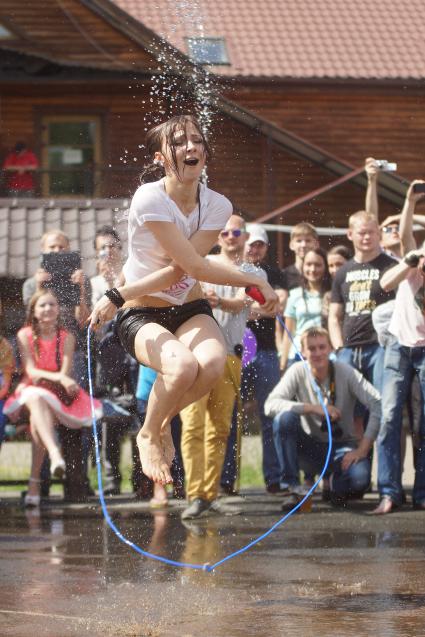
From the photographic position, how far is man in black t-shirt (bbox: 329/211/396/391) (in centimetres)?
991

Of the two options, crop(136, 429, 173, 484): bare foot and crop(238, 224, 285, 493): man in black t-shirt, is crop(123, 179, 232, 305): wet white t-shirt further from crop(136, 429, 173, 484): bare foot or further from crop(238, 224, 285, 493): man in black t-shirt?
crop(238, 224, 285, 493): man in black t-shirt

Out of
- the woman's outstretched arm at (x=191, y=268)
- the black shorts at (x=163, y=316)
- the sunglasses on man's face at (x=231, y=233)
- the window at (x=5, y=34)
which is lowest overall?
the black shorts at (x=163, y=316)

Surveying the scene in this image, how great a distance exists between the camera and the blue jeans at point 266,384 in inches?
411

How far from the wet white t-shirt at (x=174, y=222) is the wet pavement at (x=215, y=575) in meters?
1.59

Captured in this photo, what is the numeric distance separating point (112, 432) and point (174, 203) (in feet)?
14.1

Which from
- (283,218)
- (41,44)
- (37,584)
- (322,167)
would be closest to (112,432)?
(37,584)

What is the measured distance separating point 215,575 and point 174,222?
1975mm

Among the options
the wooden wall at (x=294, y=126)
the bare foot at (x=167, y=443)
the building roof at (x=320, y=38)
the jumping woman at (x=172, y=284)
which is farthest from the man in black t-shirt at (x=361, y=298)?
the building roof at (x=320, y=38)

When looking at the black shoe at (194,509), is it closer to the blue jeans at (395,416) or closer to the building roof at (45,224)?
the blue jeans at (395,416)

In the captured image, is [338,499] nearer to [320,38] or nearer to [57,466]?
[57,466]

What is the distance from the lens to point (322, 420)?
10.2 m

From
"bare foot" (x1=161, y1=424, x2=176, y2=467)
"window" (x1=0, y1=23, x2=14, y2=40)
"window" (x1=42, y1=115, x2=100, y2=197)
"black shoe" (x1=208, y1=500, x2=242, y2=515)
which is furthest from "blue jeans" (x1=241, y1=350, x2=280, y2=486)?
"window" (x1=42, y1=115, x2=100, y2=197)

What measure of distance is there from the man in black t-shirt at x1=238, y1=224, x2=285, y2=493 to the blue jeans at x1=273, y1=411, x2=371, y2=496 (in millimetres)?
288

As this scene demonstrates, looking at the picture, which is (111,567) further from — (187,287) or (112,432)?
(112,432)
